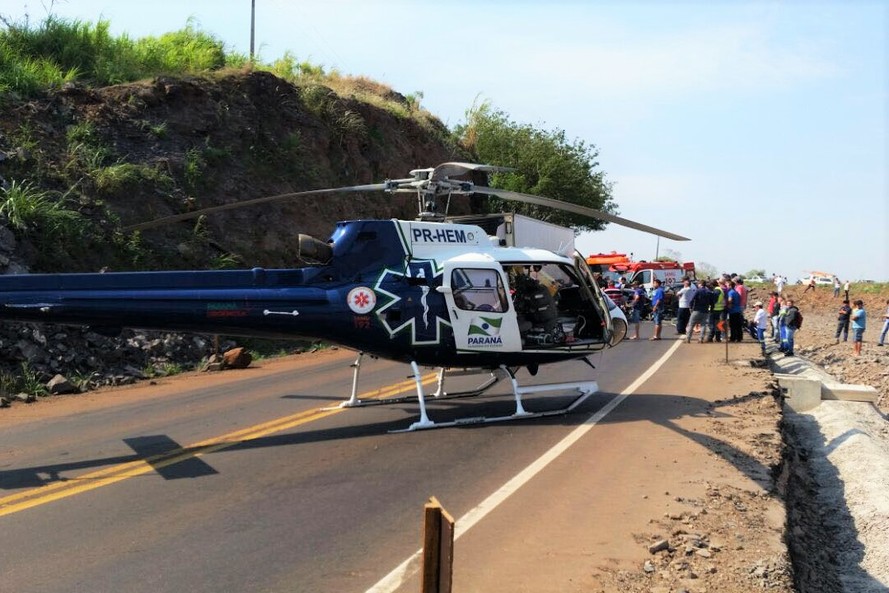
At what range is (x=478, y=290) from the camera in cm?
1049

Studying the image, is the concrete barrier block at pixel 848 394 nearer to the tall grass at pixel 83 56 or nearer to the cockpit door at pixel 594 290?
the cockpit door at pixel 594 290

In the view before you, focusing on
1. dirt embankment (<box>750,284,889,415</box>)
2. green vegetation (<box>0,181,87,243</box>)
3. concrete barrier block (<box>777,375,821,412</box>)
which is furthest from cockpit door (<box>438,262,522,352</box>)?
dirt embankment (<box>750,284,889,415</box>)

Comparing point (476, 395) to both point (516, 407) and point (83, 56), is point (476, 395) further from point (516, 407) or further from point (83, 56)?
point (83, 56)

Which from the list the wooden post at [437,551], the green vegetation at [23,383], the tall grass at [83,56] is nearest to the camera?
the wooden post at [437,551]

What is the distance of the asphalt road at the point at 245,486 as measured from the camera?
538cm

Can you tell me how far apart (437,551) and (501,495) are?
4.60 meters

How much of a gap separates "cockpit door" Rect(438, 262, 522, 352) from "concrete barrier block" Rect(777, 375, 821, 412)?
729cm

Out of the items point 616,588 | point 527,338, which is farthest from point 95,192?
point 616,588

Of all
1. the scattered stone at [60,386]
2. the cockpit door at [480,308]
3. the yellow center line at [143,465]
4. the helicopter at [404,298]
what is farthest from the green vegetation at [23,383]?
the cockpit door at [480,308]

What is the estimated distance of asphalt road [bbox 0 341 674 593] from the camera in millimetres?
5379

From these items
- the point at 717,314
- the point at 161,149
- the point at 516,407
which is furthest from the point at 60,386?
the point at 717,314

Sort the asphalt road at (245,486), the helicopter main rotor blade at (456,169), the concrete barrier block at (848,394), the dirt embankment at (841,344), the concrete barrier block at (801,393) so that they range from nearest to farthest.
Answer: the asphalt road at (245,486) → the helicopter main rotor blade at (456,169) → the concrete barrier block at (801,393) → the concrete barrier block at (848,394) → the dirt embankment at (841,344)

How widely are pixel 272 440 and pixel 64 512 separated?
2905mm

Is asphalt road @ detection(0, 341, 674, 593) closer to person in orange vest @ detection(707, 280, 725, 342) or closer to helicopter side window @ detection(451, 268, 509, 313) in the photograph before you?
helicopter side window @ detection(451, 268, 509, 313)
